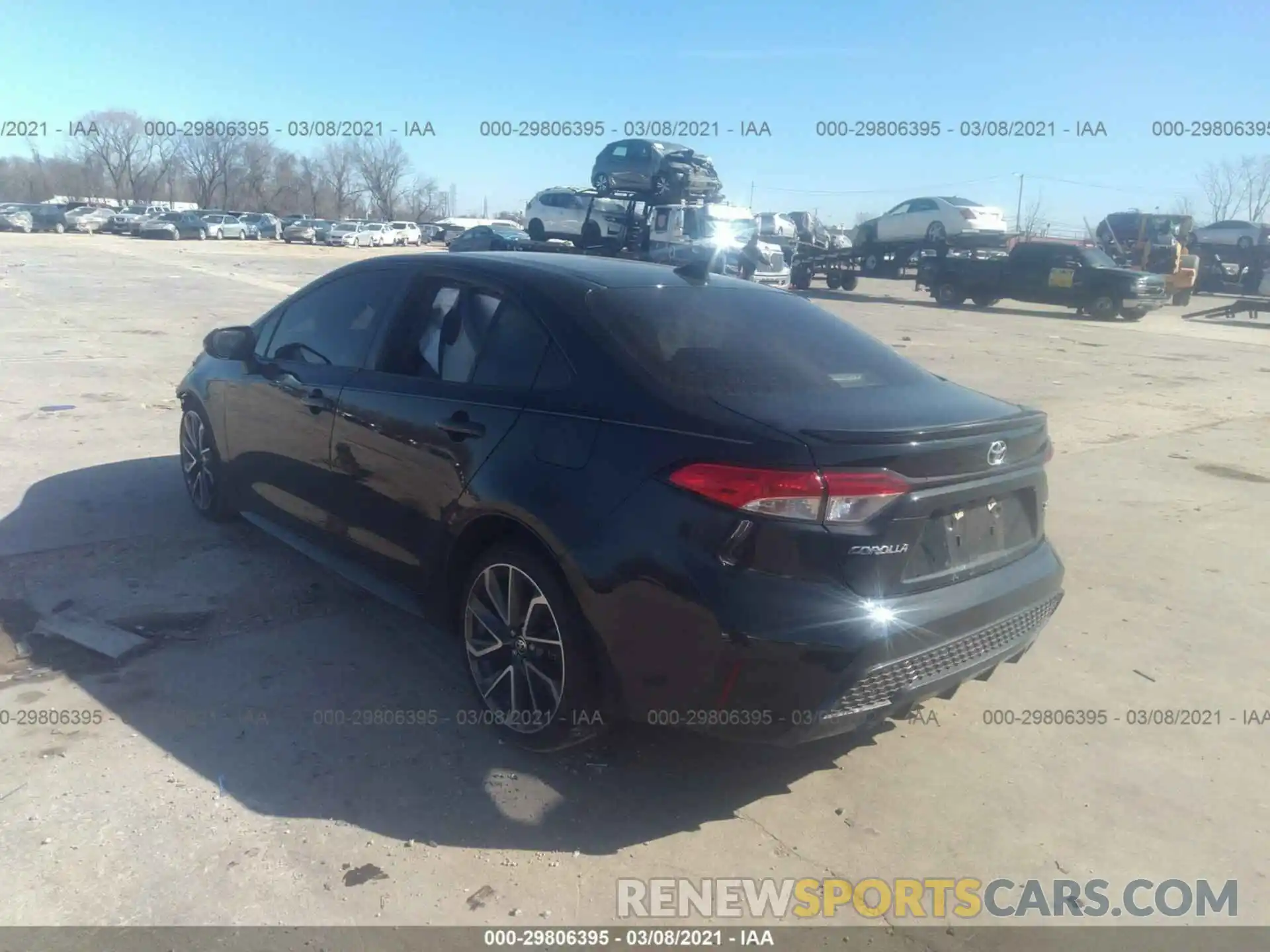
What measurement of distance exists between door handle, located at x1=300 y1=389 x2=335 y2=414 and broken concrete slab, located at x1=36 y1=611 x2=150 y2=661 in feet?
3.99

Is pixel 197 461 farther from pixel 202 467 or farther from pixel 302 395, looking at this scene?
pixel 302 395

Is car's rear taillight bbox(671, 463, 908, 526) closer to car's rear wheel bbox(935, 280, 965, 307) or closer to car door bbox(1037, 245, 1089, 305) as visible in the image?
car door bbox(1037, 245, 1089, 305)

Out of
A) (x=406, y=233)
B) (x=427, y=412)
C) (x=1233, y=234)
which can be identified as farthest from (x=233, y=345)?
(x=406, y=233)

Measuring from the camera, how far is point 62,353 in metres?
11.1

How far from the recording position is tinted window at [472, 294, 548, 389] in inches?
136

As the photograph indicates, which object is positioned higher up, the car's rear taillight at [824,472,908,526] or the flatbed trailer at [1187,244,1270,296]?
the flatbed trailer at [1187,244,1270,296]

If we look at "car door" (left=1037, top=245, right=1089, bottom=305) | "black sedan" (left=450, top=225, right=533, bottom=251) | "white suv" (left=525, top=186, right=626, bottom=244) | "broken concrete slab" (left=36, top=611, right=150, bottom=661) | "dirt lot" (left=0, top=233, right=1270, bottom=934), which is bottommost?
"dirt lot" (left=0, top=233, right=1270, bottom=934)

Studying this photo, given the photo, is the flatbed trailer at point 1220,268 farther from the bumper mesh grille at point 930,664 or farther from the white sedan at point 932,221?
the bumper mesh grille at point 930,664

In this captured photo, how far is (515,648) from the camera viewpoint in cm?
343

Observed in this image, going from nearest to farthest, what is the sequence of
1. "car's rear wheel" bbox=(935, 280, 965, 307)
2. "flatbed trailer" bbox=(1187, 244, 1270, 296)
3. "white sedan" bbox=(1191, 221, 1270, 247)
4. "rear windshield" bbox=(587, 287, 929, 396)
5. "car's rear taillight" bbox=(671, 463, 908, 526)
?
"car's rear taillight" bbox=(671, 463, 908, 526)
"rear windshield" bbox=(587, 287, 929, 396)
"car's rear wheel" bbox=(935, 280, 965, 307)
"white sedan" bbox=(1191, 221, 1270, 247)
"flatbed trailer" bbox=(1187, 244, 1270, 296)

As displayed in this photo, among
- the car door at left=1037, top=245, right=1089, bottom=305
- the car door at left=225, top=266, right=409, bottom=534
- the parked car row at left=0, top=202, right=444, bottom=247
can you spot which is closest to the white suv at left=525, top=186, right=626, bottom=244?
the car door at left=1037, top=245, right=1089, bottom=305

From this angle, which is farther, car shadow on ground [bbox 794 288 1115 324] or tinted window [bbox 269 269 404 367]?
car shadow on ground [bbox 794 288 1115 324]
